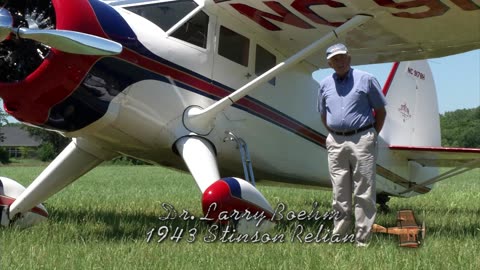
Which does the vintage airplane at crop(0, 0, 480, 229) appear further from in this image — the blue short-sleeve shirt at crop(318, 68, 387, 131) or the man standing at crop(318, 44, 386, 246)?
the blue short-sleeve shirt at crop(318, 68, 387, 131)

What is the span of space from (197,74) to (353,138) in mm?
1787

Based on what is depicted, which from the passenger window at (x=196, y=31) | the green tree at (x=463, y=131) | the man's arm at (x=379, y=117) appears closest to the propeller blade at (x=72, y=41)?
the passenger window at (x=196, y=31)

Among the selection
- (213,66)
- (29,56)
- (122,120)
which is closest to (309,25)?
(213,66)

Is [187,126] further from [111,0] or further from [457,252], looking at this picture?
[457,252]

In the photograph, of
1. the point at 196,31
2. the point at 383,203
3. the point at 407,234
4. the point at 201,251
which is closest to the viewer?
the point at 201,251

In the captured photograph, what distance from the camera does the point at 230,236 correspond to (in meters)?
4.94

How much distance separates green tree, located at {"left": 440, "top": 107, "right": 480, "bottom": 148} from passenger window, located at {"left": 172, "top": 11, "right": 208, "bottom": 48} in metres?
93.7

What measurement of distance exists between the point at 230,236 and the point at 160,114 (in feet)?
4.53

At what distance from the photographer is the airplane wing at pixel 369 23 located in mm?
5836

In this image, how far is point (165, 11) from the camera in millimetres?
5809

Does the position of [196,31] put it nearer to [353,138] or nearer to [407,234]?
[353,138]

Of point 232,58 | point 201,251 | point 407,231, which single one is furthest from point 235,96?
point 407,231

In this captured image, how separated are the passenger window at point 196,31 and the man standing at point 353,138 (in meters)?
1.58

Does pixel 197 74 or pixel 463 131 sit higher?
pixel 197 74
